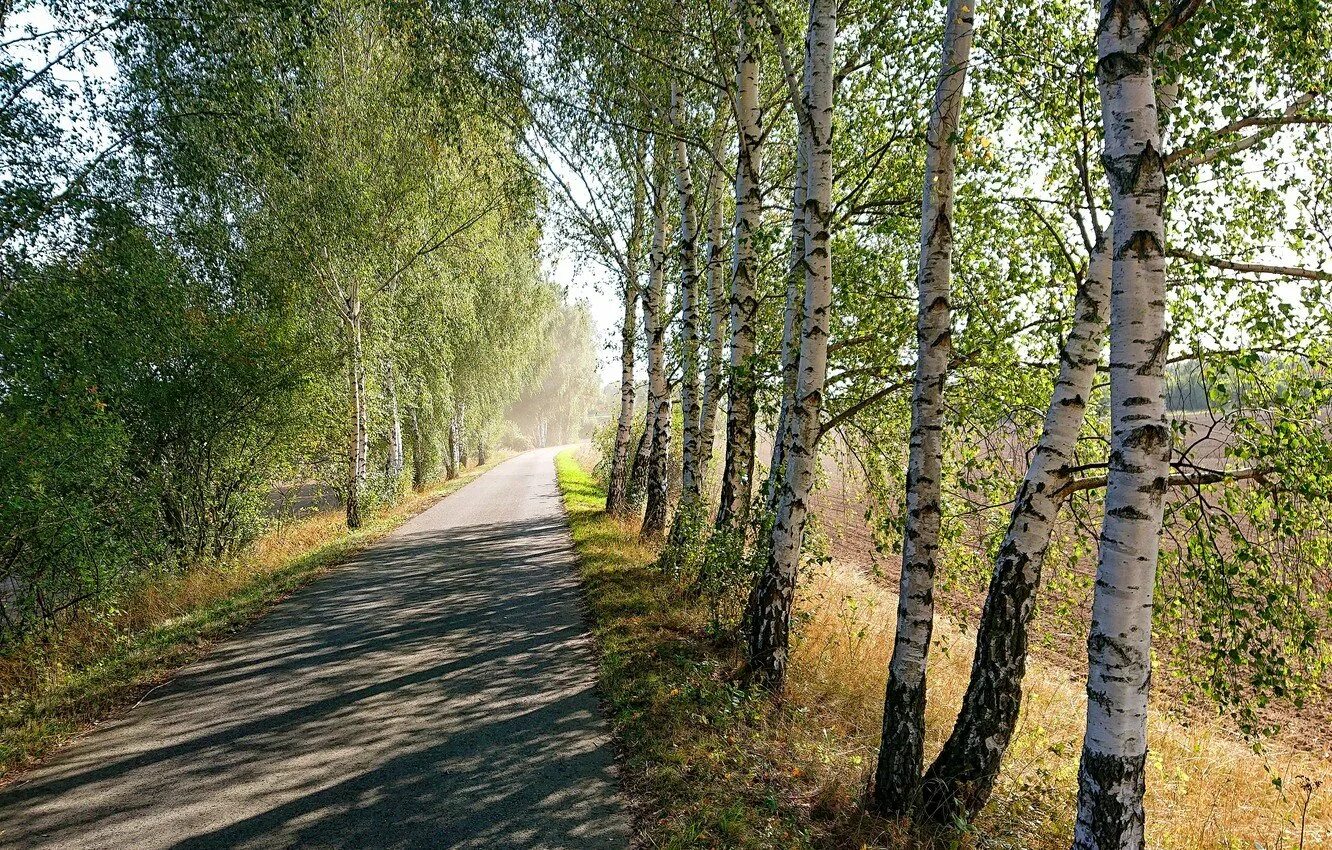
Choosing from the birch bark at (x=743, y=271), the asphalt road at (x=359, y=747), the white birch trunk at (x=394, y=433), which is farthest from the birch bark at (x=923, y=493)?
the white birch trunk at (x=394, y=433)

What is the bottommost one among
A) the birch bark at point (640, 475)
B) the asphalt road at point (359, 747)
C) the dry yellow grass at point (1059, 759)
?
the dry yellow grass at point (1059, 759)

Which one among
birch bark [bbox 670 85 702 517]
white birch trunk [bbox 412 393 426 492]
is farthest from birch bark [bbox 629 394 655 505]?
white birch trunk [bbox 412 393 426 492]

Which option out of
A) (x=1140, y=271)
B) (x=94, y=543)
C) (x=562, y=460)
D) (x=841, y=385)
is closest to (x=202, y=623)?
(x=94, y=543)

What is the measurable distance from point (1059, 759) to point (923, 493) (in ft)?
11.9

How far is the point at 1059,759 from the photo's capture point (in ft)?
20.3

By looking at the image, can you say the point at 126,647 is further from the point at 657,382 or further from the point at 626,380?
the point at 626,380


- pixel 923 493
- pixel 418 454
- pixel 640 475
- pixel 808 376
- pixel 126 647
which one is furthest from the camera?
pixel 418 454

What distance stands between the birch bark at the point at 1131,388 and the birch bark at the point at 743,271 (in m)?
3.98

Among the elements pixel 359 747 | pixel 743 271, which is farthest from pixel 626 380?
pixel 359 747

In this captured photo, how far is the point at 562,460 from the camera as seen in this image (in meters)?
39.0

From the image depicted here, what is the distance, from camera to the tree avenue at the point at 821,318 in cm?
380

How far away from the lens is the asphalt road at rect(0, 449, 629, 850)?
4246 millimetres

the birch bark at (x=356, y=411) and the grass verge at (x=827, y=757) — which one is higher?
the birch bark at (x=356, y=411)

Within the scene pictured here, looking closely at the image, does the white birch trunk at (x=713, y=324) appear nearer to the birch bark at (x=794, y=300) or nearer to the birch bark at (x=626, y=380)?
the birch bark at (x=794, y=300)
